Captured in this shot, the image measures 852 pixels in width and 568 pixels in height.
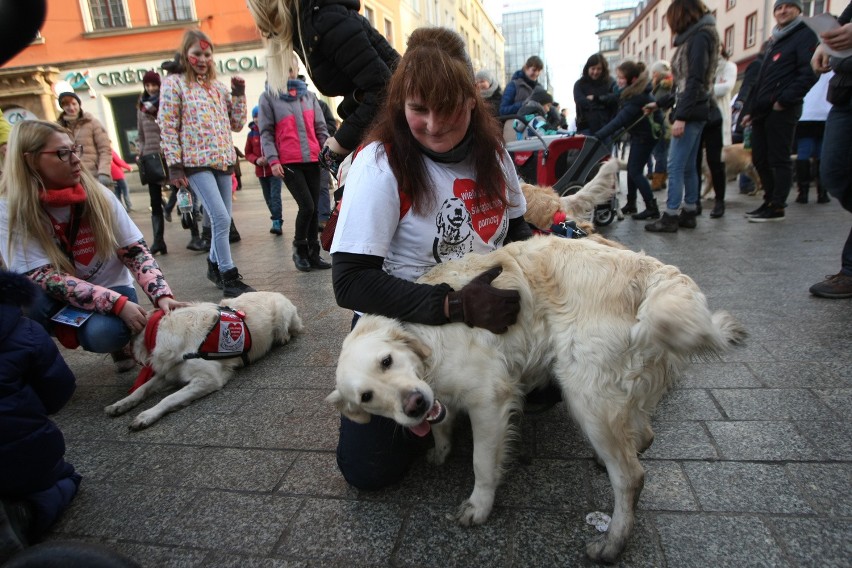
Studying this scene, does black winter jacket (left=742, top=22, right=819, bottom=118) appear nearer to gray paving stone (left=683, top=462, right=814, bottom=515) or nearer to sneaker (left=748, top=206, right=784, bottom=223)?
sneaker (left=748, top=206, right=784, bottom=223)

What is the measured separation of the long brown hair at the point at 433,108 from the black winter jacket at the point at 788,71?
551 cm

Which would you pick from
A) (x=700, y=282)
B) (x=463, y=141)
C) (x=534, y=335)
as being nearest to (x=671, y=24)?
(x=700, y=282)

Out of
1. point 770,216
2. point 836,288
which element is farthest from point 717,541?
point 770,216

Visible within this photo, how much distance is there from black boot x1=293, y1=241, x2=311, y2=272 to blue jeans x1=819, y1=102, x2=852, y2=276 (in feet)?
16.7

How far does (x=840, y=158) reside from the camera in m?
3.69

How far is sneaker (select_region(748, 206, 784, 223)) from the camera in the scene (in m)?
6.79

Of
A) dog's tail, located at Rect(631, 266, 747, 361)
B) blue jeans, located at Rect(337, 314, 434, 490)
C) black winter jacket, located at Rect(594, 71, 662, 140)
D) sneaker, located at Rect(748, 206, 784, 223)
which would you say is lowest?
blue jeans, located at Rect(337, 314, 434, 490)

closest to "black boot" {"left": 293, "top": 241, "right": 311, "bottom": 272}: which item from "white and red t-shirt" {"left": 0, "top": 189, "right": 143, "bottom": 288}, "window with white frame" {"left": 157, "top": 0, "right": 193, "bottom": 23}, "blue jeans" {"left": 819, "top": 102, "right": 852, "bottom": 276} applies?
"white and red t-shirt" {"left": 0, "top": 189, "right": 143, "bottom": 288}

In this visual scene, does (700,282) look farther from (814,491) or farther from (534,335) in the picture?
(534,335)

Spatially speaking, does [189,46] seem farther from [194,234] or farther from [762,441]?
[762,441]

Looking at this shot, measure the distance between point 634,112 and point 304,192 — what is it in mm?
4836

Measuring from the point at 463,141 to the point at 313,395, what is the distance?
1762 millimetres

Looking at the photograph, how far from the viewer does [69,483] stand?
2154mm

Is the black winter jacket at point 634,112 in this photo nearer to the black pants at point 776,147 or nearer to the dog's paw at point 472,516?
the black pants at point 776,147
